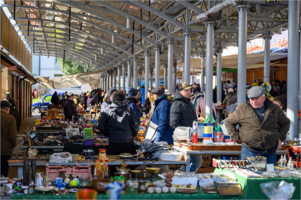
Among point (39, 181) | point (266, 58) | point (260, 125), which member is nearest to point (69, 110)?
point (266, 58)

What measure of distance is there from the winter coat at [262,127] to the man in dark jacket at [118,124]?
5.84 feet

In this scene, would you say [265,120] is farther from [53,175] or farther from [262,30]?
[262,30]

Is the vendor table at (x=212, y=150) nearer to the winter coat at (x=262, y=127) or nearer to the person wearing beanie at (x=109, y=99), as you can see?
the winter coat at (x=262, y=127)

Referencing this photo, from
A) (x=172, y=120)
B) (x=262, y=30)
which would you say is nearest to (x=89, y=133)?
(x=172, y=120)

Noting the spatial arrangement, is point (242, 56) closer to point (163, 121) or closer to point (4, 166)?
point (163, 121)

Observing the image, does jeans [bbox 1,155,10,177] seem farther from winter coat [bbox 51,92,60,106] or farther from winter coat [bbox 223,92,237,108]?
winter coat [bbox 51,92,60,106]

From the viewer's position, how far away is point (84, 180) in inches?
156

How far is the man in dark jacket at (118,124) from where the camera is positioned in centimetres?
602

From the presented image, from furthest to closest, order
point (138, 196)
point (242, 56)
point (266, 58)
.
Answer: point (266, 58)
point (242, 56)
point (138, 196)

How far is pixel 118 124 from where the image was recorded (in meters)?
6.02

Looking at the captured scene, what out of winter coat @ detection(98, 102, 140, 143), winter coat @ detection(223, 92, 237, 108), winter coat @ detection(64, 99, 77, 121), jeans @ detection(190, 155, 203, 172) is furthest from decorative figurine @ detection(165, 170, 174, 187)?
winter coat @ detection(223, 92, 237, 108)

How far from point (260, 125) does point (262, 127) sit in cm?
4

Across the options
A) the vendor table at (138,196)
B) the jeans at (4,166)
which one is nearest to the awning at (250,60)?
the jeans at (4,166)

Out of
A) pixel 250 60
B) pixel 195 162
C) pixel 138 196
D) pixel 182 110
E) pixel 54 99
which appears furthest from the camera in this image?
pixel 54 99
